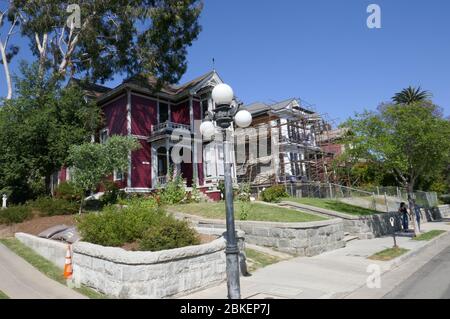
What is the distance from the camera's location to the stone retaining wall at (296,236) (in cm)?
1275

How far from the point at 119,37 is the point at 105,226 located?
1866cm

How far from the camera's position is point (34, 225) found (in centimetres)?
1423

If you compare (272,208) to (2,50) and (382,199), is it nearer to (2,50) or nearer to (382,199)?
(382,199)

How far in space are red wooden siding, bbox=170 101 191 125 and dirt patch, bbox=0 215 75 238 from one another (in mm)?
14515

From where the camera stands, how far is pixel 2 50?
26.2 meters

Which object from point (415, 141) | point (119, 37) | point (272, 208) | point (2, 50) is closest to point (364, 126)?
point (415, 141)

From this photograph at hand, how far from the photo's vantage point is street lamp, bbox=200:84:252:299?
21.5 feet

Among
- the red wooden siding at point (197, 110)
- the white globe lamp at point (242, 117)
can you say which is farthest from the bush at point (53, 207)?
the red wooden siding at point (197, 110)

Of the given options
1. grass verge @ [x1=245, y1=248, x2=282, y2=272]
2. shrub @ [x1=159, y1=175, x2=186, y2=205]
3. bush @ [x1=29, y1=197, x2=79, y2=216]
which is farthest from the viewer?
shrub @ [x1=159, y1=175, x2=186, y2=205]

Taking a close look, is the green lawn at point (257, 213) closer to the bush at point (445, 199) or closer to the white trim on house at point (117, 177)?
the white trim on house at point (117, 177)

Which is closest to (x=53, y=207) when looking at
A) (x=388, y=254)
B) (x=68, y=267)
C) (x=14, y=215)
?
(x=14, y=215)

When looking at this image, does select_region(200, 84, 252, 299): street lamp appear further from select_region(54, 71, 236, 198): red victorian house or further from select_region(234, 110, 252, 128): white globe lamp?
select_region(54, 71, 236, 198): red victorian house

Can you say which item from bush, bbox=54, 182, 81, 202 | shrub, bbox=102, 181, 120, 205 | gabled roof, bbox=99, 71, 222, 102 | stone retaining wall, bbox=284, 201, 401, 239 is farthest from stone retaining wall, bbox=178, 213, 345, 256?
gabled roof, bbox=99, 71, 222, 102

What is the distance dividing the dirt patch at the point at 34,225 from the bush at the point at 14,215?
24cm
